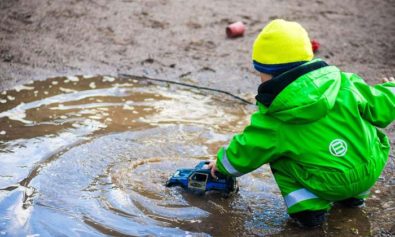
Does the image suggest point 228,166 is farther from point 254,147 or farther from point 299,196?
point 299,196

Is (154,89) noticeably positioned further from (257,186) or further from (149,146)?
(257,186)

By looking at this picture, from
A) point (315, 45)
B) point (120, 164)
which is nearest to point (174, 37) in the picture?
point (315, 45)

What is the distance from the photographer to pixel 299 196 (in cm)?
293

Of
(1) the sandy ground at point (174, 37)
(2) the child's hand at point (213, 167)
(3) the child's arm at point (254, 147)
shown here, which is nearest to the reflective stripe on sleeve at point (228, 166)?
(3) the child's arm at point (254, 147)

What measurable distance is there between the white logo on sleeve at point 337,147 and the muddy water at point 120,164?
1.56 ft

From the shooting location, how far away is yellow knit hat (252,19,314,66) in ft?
9.21

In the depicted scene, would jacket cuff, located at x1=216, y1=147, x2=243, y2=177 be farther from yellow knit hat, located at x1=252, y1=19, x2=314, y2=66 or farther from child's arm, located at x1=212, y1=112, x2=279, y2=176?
yellow knit hat, located at x1=252, y1=19, x2=314, y2=66

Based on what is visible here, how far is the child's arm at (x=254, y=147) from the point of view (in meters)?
2.85

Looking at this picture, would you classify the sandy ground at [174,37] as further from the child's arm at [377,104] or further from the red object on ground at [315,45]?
the child's arm at [377,104]

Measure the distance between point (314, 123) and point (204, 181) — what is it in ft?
2.68

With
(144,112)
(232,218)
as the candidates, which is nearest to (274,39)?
(232,218)

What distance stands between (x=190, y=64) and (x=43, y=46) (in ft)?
5.20

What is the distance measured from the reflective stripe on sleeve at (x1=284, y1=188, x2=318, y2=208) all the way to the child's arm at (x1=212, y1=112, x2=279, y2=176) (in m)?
0.23

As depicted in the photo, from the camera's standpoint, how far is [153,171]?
365 cm
